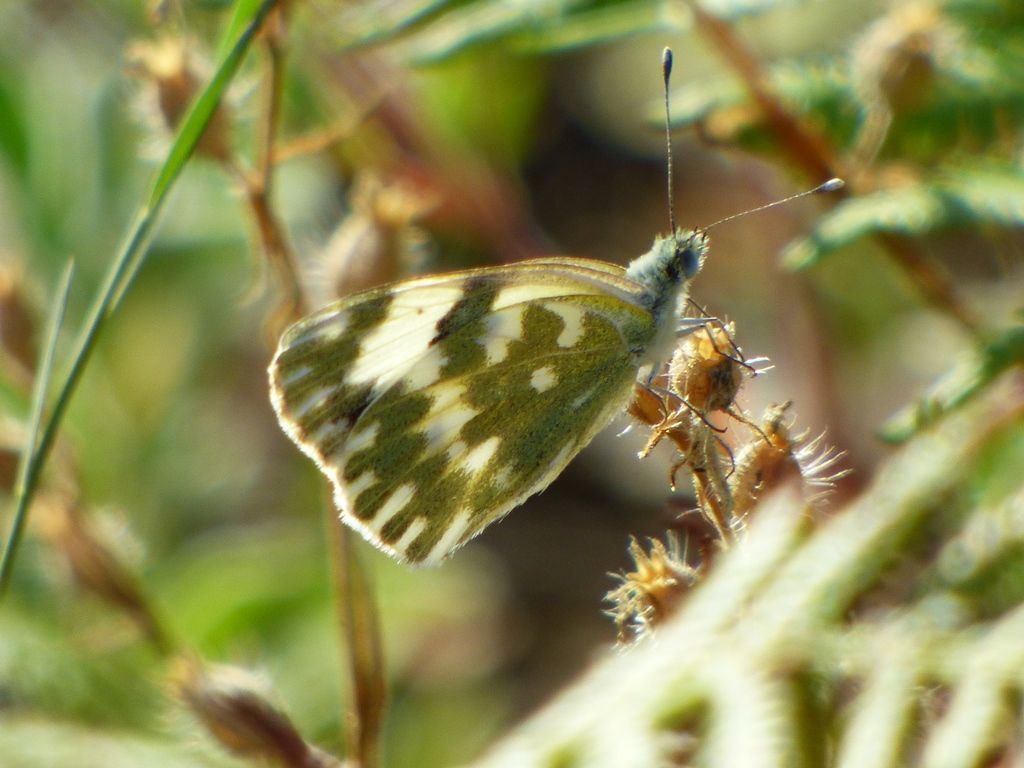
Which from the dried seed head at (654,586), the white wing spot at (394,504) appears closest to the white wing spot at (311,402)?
the white wing spot at (394,504)

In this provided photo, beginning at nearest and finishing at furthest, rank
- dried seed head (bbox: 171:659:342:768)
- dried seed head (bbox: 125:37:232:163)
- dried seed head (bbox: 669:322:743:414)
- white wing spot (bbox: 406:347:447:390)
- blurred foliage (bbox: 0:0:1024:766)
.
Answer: blurred foliage (bbox: 0:0:1024:766) → dried seed head (bbox: 669:322:743:414) → dried seed head (bbox: 171:659:342:768) → white wing spot (bbox: 406:347:447:390) → dried seed head (bbox: 125:37:232:163)

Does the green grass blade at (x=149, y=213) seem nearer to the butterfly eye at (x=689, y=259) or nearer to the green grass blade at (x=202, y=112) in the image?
the green grass blade at (x=202, y=112)

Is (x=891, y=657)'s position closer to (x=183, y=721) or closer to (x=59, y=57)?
(x=183, y=721)

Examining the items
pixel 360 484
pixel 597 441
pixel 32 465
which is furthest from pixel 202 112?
pixel 597 441

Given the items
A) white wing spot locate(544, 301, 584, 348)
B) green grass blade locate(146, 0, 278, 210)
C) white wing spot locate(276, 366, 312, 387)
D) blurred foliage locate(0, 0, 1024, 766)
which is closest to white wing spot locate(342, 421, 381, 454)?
white wing spot locate(276, 366, 312, 387)

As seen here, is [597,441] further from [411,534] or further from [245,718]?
[245,718]

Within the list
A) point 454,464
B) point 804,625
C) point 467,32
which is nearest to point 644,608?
point 804,625

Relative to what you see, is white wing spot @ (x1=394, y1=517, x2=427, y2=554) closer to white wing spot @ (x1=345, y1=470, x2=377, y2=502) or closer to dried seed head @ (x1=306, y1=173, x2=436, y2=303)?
white wing spot @ (x1=345, y1=470, x2=377, y2=502)
